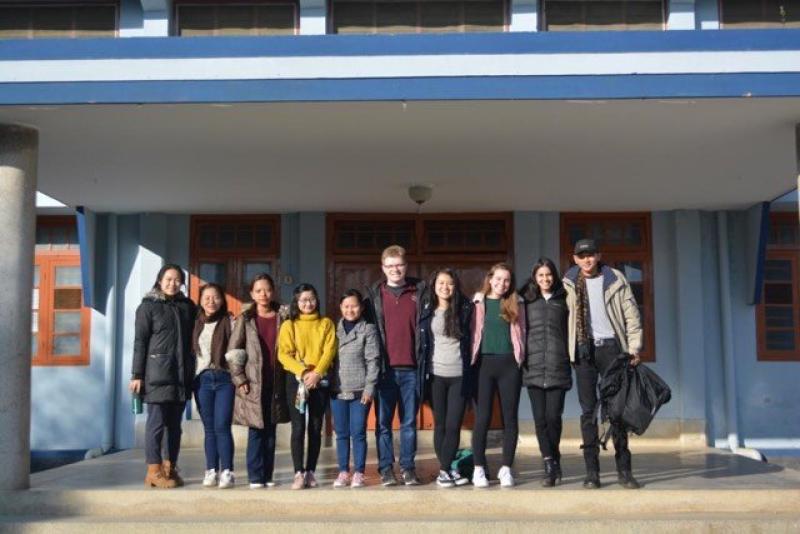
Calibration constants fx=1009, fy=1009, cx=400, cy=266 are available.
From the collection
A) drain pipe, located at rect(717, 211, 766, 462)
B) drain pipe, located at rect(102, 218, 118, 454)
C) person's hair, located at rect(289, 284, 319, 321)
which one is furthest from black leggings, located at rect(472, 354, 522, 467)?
drain pipe, located at rect(102, 218, 118, 454)

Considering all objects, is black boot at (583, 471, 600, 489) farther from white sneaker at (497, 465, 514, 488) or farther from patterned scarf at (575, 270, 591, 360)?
patterned scarf at (575, 270, 591, 360)

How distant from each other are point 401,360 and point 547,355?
0.98 metres

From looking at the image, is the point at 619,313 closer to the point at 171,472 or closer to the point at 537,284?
the point at 537,284

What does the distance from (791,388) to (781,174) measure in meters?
2.81

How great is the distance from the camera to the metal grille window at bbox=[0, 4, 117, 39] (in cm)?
1110

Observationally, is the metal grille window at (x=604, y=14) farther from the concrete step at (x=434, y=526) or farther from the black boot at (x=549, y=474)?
the concrete step at (x=434, y=526)

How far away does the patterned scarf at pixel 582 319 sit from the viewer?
671 cm

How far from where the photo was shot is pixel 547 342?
675 cm

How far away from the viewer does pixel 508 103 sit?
6.61 metres

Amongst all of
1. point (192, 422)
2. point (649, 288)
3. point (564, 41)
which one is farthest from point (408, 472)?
point (649, 288)

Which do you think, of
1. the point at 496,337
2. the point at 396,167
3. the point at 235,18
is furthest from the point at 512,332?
the point at 235,18

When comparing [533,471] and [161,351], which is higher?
[161,351]

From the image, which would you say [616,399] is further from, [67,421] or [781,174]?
[67,421]

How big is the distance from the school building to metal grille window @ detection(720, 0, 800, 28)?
0.08 ft
